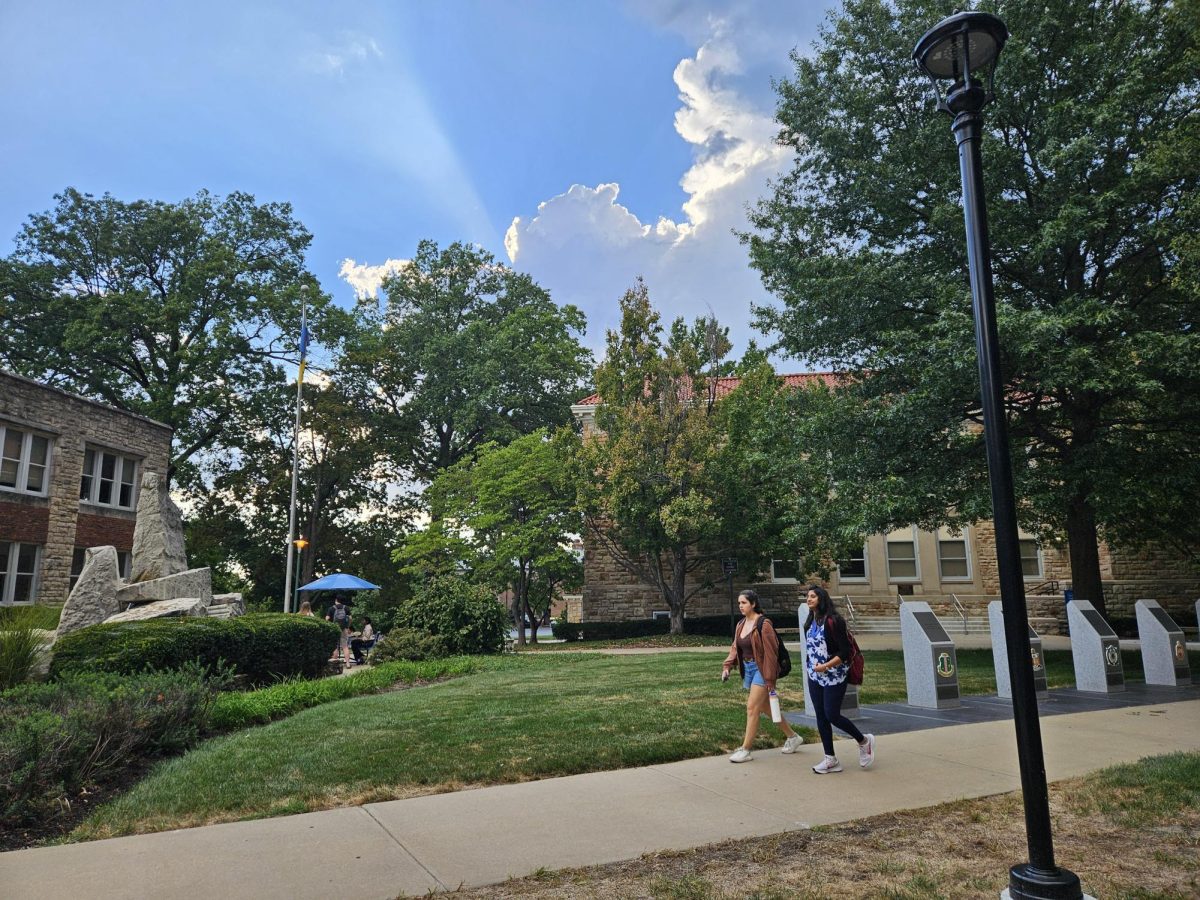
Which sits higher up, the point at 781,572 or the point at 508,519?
the point at 508,519

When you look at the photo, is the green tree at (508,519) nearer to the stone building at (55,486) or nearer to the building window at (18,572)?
the stone building at (55,486)

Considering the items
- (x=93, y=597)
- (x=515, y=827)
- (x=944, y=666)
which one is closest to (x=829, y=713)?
(x=515, y=827)

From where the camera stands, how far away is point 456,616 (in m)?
19.8

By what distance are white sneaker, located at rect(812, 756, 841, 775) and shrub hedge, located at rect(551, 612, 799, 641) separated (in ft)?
69.8

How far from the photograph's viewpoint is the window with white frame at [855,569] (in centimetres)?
3005

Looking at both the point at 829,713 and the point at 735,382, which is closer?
the point at 829,713

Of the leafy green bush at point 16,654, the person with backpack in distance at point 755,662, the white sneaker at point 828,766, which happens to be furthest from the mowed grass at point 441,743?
the leafy green bush at point 16,654

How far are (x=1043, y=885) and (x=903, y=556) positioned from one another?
28.2 meters

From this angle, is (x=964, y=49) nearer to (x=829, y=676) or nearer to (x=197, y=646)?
(x=829, y=676)

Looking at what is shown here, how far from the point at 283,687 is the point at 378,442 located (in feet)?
93.6

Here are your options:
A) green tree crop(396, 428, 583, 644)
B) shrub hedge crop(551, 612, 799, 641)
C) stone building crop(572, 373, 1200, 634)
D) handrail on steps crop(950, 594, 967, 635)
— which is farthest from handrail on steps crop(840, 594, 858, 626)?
green tree crop(396, 428, 583, 644)

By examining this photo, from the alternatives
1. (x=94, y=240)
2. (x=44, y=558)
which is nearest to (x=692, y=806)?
(x=44, y=558)

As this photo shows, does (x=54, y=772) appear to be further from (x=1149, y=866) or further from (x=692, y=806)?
(x=1149, y=866)

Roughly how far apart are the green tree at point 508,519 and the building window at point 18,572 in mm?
11555
